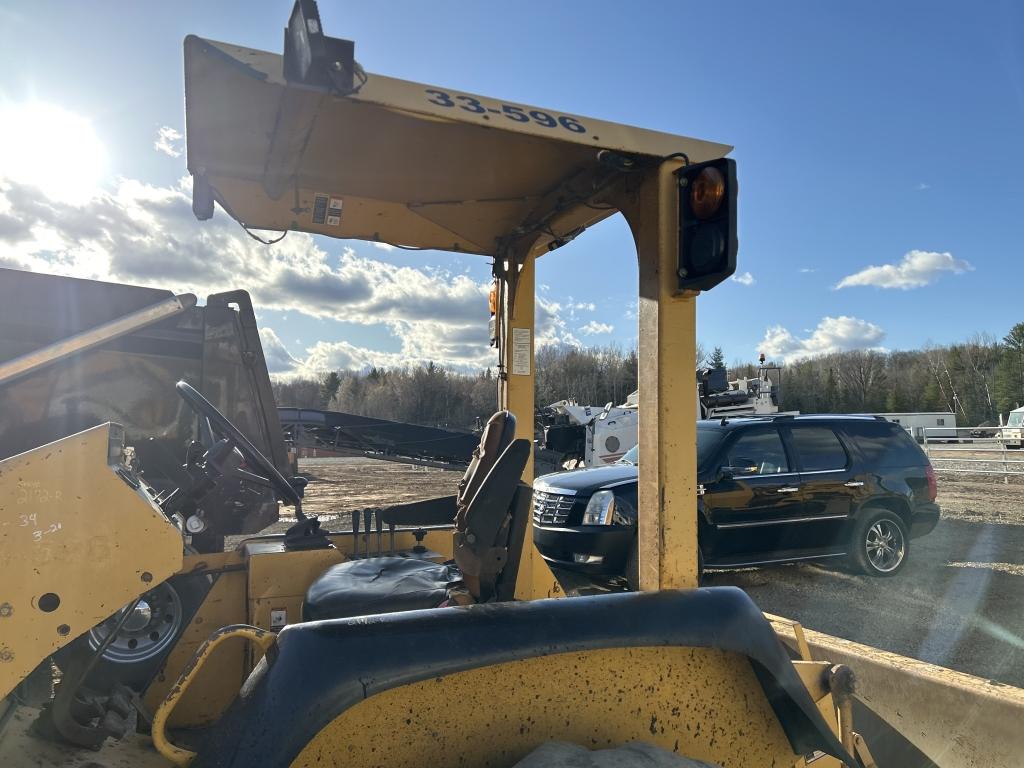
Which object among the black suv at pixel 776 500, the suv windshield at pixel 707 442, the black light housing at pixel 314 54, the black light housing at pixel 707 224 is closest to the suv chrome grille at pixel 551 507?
the black suv at pixel 776 500

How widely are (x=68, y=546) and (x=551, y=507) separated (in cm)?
563

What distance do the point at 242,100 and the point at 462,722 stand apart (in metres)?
1.84

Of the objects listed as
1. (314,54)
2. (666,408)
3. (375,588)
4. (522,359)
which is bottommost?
(375,588)

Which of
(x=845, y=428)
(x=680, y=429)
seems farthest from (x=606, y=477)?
(x=680, y=429)

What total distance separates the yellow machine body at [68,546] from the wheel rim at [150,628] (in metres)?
1.12

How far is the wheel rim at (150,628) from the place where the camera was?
2602mm

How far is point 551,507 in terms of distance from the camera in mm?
6910

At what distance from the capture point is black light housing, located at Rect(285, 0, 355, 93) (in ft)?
4.96

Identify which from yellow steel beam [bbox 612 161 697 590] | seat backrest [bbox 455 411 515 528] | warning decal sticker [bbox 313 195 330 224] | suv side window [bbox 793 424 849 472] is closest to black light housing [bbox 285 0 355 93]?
yellow steel beam [bbox 612 161 697 590]

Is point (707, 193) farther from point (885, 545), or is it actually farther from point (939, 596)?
point (885, 545)

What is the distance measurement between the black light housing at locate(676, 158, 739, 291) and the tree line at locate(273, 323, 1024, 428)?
1717 inches

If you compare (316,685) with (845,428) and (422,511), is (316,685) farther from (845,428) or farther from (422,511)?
(845,428)

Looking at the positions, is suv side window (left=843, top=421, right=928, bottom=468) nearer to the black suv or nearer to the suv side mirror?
the black suv

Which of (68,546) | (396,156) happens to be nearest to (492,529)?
(68,546)
